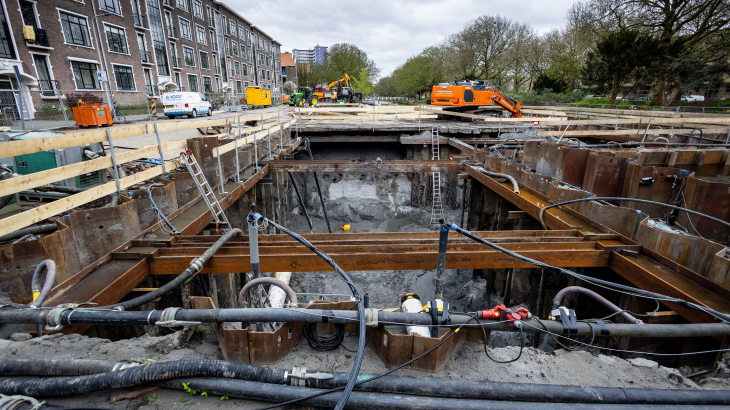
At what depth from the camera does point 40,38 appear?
2245 centimetres

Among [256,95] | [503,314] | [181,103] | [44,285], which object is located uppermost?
[256,95]

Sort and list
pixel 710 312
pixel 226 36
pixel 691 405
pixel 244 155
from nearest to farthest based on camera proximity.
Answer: pixel 691 405 < pixel 710 312 < pixel 244 155 < pixel 226 36

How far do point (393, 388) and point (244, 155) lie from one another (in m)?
7.83

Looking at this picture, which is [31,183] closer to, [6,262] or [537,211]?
[6,262]

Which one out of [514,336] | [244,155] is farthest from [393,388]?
[244,155]

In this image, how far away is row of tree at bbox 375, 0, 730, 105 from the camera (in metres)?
26.5

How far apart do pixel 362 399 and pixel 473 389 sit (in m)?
0.87

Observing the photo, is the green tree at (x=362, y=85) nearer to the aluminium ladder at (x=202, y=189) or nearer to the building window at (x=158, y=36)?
the building window at (x=158, y=36)

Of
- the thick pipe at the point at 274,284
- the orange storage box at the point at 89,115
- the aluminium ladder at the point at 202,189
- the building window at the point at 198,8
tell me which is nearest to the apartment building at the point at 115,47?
the building window at the point at 198,8

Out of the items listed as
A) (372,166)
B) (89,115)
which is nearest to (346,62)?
(89,115)

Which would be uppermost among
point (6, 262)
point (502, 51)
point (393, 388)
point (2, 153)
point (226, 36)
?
point (226, 36)

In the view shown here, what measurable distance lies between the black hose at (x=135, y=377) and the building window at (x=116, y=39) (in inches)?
1400

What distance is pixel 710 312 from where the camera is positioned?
3090 mm

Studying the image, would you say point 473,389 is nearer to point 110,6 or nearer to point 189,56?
point 110,6
